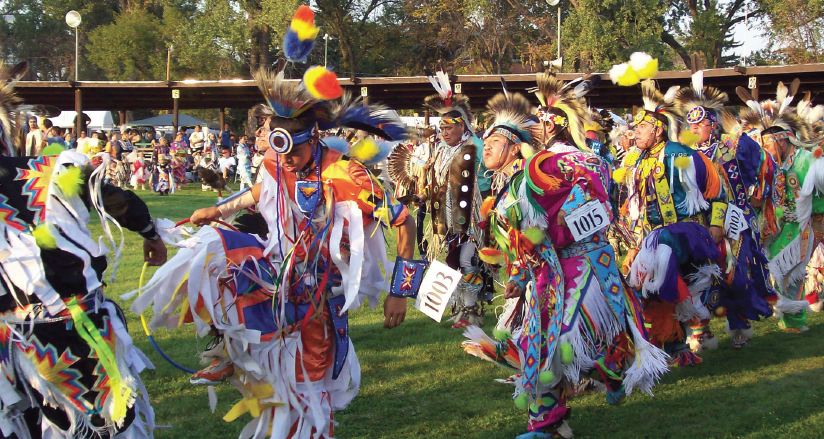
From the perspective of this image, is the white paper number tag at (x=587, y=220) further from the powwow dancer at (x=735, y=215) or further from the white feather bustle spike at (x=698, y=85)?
the white feather bustle spike at (x=698, y=85)

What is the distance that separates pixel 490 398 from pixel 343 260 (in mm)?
2065

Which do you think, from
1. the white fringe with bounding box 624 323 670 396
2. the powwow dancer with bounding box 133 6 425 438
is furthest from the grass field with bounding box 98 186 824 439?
the powwow dancer with bounding box 133 6 425 438

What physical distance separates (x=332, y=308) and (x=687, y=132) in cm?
335

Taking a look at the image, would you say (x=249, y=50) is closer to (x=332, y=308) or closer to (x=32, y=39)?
(x=32, y=39)

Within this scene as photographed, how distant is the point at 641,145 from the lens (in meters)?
5.98

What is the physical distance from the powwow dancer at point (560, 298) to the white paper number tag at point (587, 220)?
0.05 feet

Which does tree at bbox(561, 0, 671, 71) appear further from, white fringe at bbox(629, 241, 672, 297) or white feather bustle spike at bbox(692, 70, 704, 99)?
white fringe at bbox(629, 241, 672, 297)

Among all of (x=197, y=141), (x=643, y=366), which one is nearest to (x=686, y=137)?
(x=643, y=366)

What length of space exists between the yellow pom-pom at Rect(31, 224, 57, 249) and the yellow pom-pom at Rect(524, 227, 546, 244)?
2.29 m

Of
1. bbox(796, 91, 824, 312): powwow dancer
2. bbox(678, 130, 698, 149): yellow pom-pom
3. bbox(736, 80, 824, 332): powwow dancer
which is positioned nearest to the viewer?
bbox(678, 130, 698, 149): yellow pom-pom

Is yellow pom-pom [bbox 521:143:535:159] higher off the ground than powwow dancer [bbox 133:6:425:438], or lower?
higher

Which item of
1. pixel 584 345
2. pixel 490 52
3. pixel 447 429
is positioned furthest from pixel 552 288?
pixel 490 52

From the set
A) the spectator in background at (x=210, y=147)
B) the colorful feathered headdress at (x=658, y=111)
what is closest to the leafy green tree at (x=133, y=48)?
the spectator in background at (x=210, y=147)

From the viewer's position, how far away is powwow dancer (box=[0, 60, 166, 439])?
3.16 meters
